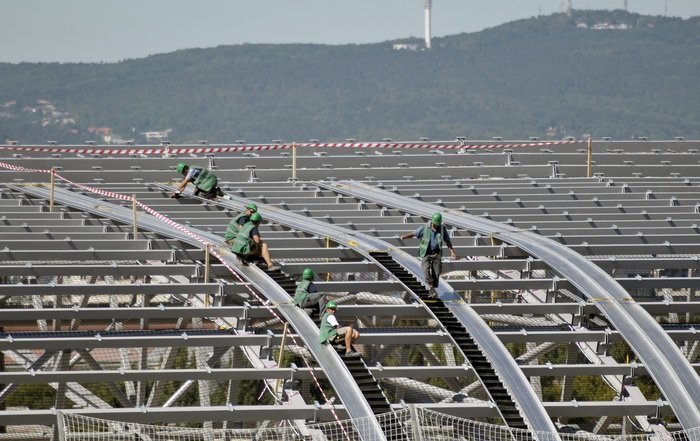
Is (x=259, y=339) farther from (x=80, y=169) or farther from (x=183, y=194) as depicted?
(x=80, y=169)

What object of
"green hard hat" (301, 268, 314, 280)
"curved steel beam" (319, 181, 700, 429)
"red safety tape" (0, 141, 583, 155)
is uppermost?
"red safety tape" (0, 141, 583, 155)

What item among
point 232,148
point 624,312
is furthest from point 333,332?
point 232,148

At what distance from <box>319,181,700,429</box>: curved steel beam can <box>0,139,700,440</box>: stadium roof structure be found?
48 mm

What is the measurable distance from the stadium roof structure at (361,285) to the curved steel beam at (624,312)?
0.16 feet

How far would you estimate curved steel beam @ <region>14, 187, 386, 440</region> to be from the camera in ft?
90.1

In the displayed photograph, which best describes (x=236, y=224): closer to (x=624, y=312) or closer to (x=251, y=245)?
(x=251, y=245)

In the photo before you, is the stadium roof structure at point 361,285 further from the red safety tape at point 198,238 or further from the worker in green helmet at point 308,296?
the worker in green helmet at point 308,296

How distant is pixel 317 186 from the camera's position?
4469 centimetres

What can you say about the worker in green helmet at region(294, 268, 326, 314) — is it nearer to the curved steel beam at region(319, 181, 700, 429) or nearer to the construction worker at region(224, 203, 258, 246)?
the construction worker at region(224, 203, 258, 246)

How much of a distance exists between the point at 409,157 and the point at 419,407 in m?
24.2

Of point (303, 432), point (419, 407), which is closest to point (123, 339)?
point (303, 432)

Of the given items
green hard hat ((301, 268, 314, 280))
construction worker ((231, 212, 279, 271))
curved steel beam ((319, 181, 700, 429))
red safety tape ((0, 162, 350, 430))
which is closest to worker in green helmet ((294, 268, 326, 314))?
green hard hat ((301, 268, 314, 280))

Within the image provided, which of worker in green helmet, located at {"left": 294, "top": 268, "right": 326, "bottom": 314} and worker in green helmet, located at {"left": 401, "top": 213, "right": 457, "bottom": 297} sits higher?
worker in green helmet, located at {"left": 401, "top": 213, "right": 457, "bottom": 297}

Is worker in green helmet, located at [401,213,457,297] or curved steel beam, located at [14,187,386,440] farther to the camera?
worker in green helmet, located at [401,213,457,297]
